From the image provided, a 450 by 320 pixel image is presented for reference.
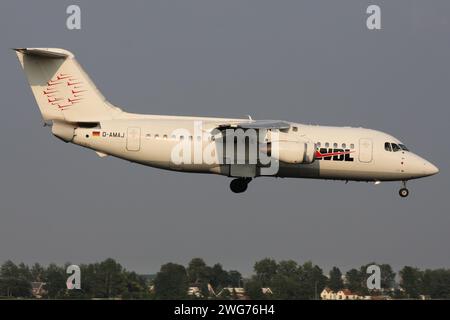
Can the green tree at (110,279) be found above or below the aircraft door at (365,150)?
below

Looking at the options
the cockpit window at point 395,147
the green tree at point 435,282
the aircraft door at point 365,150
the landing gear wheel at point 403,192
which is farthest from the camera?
the landing gear wheel at point 403,192

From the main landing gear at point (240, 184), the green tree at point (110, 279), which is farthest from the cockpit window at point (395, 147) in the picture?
the green tree at point (110, 279)

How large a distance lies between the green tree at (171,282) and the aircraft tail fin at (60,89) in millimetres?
7468

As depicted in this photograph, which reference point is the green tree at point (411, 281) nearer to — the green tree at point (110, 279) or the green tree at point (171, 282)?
the green tree at point (171, 282)

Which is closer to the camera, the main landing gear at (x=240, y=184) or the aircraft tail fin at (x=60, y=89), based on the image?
the aircraft tail fin at (x=60, y=89)

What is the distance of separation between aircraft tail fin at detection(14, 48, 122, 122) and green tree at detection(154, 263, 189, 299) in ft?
24.5

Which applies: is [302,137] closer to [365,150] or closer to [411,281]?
[365,150]

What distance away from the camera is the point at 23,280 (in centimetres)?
2492

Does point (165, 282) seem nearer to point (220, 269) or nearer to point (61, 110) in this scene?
point (220, 269)

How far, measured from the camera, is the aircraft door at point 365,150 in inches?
1223

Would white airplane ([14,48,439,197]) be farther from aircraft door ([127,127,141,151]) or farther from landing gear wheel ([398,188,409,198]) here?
landing gear wheel ([398,188,409,198])

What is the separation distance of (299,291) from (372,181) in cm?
814

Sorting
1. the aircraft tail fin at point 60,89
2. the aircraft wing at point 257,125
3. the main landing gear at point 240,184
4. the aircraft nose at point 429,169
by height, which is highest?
the aircraft tail fin at point 60,89
